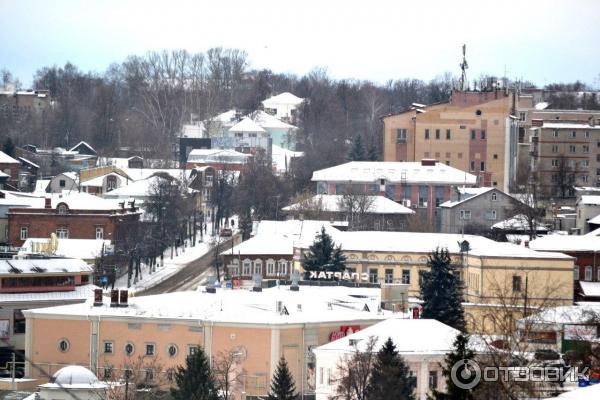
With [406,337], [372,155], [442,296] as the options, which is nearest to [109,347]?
[406,337]

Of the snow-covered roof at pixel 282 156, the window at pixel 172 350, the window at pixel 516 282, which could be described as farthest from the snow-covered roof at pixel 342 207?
the window at pixel 172 350

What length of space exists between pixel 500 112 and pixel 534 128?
1974 mm

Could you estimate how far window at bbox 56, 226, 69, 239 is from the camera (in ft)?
197

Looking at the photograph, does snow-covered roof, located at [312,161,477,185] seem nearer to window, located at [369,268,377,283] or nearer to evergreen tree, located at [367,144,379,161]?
evergreen tree, located at [367,144,379,161]

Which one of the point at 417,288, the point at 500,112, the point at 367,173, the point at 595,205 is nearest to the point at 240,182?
the point at 367,173

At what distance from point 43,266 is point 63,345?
822 centimetres

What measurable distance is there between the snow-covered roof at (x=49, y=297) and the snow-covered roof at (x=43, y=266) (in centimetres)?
55

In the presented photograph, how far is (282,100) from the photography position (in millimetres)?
116250

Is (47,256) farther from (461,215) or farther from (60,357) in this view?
(461,215)

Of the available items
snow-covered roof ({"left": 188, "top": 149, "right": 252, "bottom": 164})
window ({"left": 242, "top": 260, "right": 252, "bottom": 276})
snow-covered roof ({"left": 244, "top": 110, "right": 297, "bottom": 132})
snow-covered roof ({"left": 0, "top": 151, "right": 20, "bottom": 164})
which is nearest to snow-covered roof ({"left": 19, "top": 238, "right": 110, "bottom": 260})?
window ({"left": 242, "top": 260, "right": 252, "bottom": 276})

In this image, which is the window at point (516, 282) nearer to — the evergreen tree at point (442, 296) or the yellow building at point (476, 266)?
the yellow building at point (476, 266)

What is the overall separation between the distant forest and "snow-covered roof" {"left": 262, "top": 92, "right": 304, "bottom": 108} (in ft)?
2.09

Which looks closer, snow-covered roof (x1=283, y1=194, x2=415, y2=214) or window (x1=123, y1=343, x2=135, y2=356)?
window (x1=123, y1=343, x2=135, y2=356)

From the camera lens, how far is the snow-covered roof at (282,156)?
8519cm
